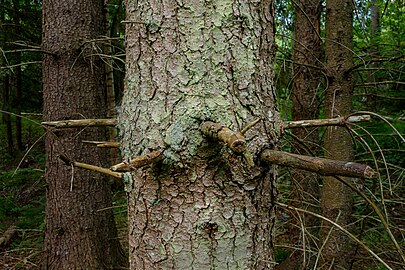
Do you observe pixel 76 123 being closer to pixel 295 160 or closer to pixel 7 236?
pixel 295 160

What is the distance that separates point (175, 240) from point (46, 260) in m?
3.38

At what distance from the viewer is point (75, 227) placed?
4.11 m

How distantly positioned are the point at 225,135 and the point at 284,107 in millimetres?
3270

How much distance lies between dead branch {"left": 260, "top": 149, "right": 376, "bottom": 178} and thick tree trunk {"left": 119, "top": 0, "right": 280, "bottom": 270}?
3.9 inches

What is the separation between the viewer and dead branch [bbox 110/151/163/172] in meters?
1.06

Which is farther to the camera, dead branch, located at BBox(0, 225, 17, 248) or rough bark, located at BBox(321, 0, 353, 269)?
dead branch, located at BBox(0, 225, 17, 248)

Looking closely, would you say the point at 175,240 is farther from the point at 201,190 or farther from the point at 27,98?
the point at 27,98

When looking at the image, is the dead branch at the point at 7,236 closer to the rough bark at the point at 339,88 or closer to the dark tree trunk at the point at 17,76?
the dark tree trunk at the point at 17,76

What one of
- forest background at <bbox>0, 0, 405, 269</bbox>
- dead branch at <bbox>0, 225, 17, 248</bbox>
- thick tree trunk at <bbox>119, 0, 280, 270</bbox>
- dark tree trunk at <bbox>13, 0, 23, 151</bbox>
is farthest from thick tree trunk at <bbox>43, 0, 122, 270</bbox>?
dark tree trunk at <bbox>13, 0, 23, 151</bbox>

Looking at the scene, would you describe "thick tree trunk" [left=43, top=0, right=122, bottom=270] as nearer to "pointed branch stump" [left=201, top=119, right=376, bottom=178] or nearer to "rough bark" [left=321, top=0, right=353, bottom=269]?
"rough bark" [left=321, top=0, right=353, bottom=269]

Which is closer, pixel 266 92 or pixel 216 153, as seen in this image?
pixel 216 153

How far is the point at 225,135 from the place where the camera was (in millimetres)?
1098

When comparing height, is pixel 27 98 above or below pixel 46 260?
above

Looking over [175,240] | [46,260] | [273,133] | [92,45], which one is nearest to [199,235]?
[175,240]
